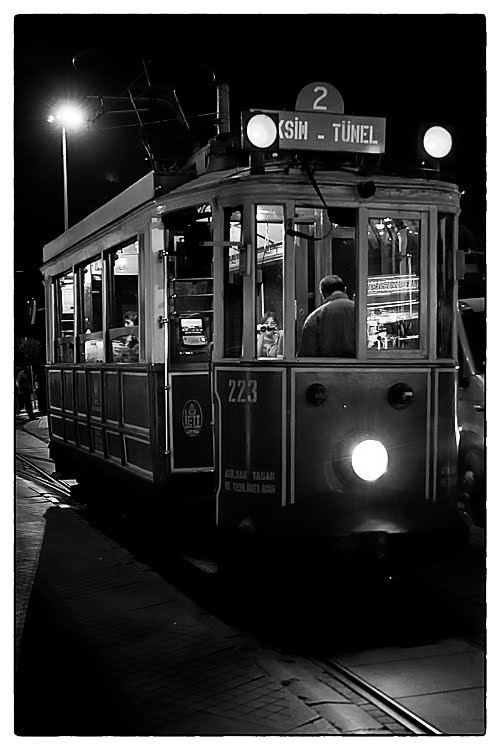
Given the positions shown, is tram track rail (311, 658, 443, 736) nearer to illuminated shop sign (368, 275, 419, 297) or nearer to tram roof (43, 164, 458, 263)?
illuminated shop sign (368, 275, 419, 297)

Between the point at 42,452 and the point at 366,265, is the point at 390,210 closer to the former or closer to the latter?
the point at 366,265

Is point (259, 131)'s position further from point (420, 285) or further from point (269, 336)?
point (420, 285)

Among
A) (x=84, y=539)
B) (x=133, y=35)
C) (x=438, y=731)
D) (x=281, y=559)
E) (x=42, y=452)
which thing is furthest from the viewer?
(x=42, y=452)

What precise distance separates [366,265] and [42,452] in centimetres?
1242

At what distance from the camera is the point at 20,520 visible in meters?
10.2

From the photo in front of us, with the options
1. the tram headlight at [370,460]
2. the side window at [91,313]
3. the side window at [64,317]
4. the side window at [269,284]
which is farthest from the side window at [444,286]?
the side window at [64,317]

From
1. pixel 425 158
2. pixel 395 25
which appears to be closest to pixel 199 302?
pixel 425 158

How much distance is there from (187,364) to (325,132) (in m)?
2.35

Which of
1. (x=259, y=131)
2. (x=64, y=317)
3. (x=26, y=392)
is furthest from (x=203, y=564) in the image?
(x=26, y=392)

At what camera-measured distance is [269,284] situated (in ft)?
20.3

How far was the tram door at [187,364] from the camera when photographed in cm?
716

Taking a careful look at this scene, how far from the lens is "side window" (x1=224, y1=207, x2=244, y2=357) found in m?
6.10

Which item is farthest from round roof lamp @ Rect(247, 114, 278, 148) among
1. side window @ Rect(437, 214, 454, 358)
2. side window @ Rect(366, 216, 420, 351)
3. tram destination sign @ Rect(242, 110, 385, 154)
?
side window @ Rect(437, 214, 454, 358)

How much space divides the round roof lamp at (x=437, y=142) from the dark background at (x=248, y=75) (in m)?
0.06
